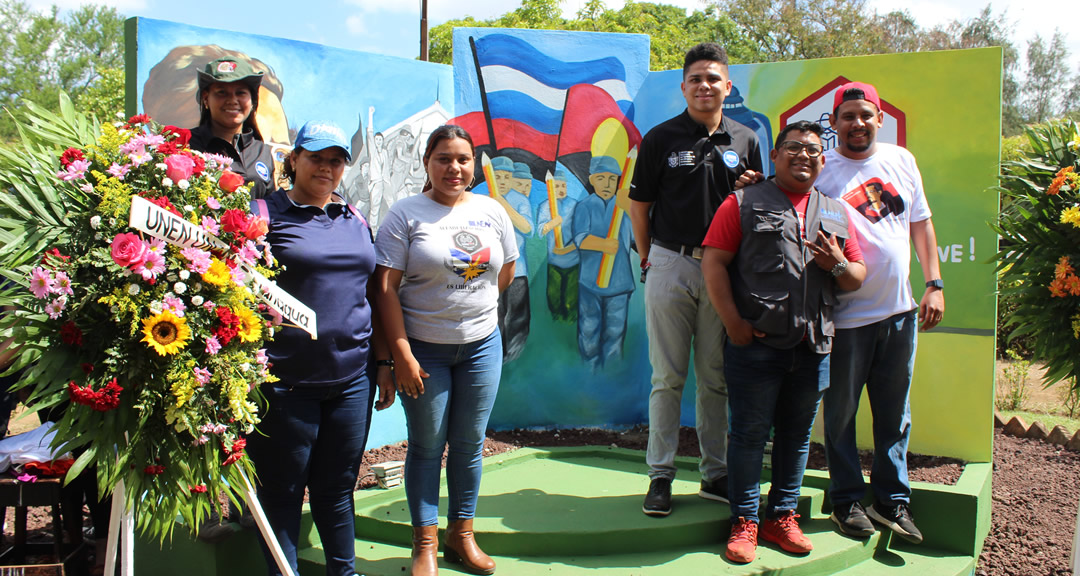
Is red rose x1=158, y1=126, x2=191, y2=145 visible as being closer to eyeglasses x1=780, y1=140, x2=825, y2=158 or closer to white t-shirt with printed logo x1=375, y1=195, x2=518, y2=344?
white t-shirt with printed logo x1=375, y1=195, x2=518, y2=344

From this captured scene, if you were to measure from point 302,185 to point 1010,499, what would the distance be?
15.3 ft

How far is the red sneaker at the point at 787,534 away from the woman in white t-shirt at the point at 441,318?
→ 1426mm

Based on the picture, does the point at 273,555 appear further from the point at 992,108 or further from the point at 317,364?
the point at 992,108

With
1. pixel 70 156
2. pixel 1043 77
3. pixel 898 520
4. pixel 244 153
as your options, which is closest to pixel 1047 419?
pixel 898 520

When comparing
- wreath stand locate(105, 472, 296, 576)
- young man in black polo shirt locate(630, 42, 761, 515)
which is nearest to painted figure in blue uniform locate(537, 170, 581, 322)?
young man in black polo shirt locate(630, 42, 761, 515)

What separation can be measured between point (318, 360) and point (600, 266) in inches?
132

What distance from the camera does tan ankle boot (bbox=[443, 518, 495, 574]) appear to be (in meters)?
3.37

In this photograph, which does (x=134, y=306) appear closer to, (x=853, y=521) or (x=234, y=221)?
(x=234, y=221)

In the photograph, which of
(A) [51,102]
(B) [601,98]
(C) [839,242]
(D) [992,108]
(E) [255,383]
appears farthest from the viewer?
(A) [51,102]

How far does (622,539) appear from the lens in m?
3.76

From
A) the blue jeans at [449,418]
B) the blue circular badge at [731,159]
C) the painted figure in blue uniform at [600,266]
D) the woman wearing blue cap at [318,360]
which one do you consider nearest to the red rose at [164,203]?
the woman wearing blue cap at [318,360]

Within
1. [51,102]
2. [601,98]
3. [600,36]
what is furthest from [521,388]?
[51,102]

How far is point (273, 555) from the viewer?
Result: 2.79 m

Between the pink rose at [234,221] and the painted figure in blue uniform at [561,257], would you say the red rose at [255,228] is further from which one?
the painted figure in blue uniform at [561,257]
